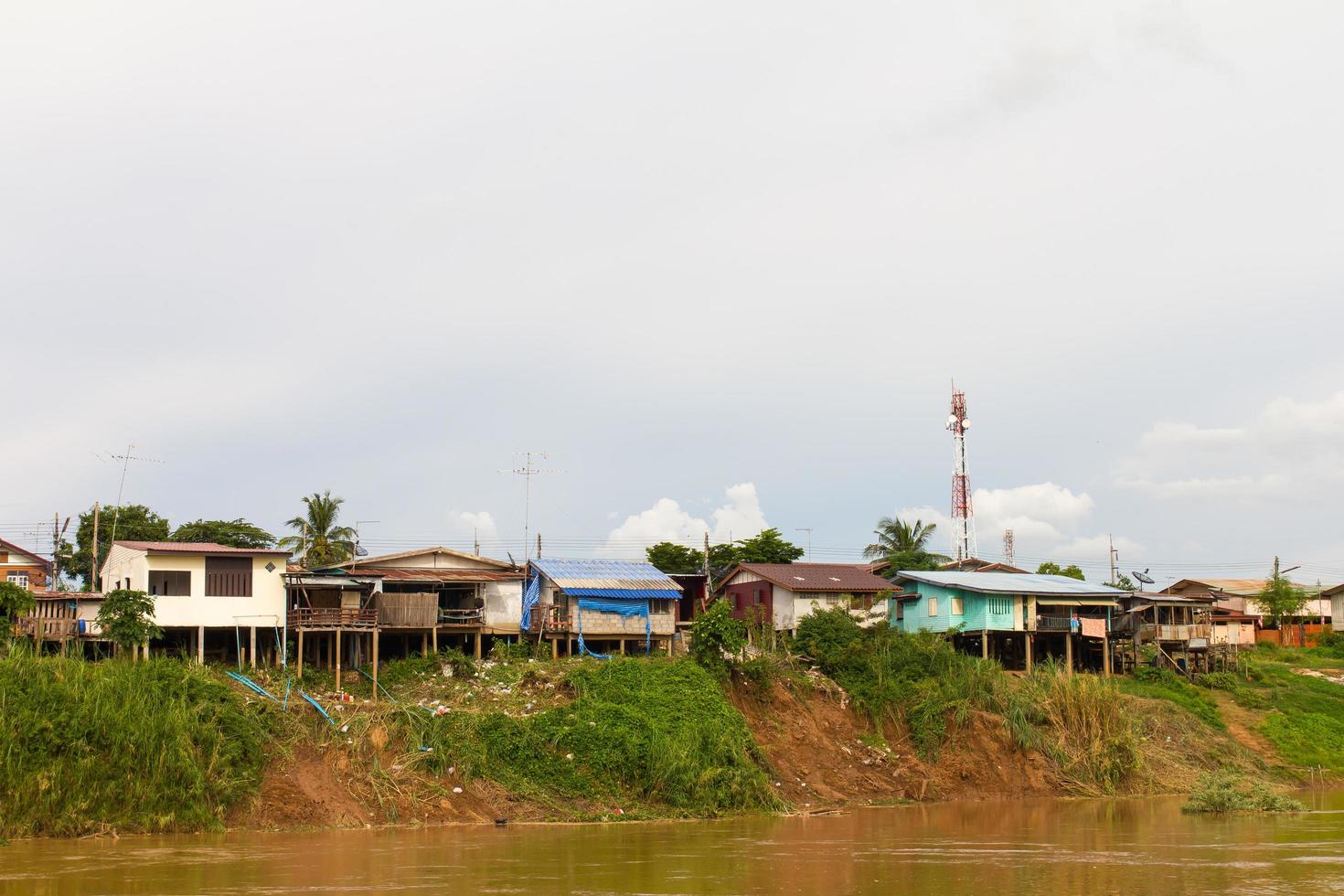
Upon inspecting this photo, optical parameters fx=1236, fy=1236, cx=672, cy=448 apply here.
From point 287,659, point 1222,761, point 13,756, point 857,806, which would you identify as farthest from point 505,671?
point 1222,761

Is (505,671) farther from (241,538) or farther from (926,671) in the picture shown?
(241,538)

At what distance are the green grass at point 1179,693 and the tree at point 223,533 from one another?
41003 mm

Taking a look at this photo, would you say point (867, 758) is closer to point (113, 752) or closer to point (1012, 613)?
point (1012, 613)

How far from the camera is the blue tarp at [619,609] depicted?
144 feet

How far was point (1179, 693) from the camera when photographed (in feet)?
161

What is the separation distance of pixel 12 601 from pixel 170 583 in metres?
4.39

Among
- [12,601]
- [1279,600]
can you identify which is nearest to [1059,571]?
[1279,600]

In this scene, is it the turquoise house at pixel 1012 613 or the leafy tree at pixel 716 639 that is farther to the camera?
the turquoise house at pixel 1012 613

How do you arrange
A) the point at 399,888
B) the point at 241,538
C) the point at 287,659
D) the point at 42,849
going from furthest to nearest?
the point at 241,538 → the point at 287,659 → the point at 42,849 → the point at 399,888

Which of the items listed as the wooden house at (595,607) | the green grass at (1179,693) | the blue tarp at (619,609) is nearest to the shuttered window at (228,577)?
the wooden house at (595,607)

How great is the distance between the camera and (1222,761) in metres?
44.0

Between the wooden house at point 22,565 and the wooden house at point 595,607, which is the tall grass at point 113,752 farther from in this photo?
the wooden house at point 22,565

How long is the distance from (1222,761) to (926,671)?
1100 centimetres

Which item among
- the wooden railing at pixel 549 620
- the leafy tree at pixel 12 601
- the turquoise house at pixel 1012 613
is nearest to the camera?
the leafy tree at pixel 12 601
